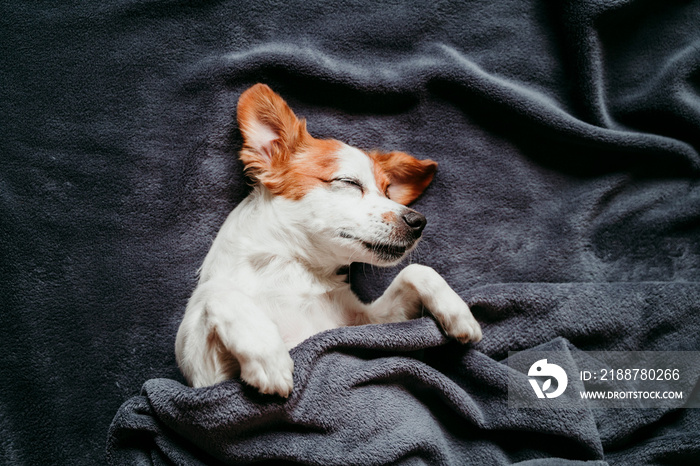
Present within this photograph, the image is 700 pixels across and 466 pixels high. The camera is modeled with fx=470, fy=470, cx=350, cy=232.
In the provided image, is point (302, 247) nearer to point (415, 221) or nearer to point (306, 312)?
point (306, 312)

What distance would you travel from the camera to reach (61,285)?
1.49 m

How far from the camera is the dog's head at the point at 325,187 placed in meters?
1.30

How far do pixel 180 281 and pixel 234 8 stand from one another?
37.6 inches

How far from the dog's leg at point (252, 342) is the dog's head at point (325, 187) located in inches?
13.0

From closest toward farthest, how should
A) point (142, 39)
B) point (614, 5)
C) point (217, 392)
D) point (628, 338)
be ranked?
point (217, 392) < point (628, 338) < point (142, 39) < point (614, 5)

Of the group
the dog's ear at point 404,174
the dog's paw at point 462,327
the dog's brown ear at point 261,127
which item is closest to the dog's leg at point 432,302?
the dog's paw at point 462,327

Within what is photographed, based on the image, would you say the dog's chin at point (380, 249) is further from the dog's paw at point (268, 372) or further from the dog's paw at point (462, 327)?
the dog's paw at point (268, 372)

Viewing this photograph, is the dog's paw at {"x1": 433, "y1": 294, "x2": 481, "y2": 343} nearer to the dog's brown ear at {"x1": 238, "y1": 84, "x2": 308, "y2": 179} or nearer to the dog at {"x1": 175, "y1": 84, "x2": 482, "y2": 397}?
the dog at {"x1": 175, "y1": 84, "x2": 482, "y2": 397}

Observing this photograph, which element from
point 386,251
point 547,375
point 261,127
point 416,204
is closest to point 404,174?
point 416,204

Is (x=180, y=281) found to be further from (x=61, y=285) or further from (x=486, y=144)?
(x=486, y=144)

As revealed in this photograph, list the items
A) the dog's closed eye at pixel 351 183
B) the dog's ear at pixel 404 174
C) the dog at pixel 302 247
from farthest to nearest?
the dog's ear at pixel 404 174
the dog's closed eye at pixel 351 183
the dog at pixel 302 247

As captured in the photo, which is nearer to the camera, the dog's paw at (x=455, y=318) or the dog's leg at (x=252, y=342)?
the dog's leg at (x=252, y=342)

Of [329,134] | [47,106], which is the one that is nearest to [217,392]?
[329,134]

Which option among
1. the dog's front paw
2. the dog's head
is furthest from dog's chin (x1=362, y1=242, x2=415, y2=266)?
the dog's front paw
